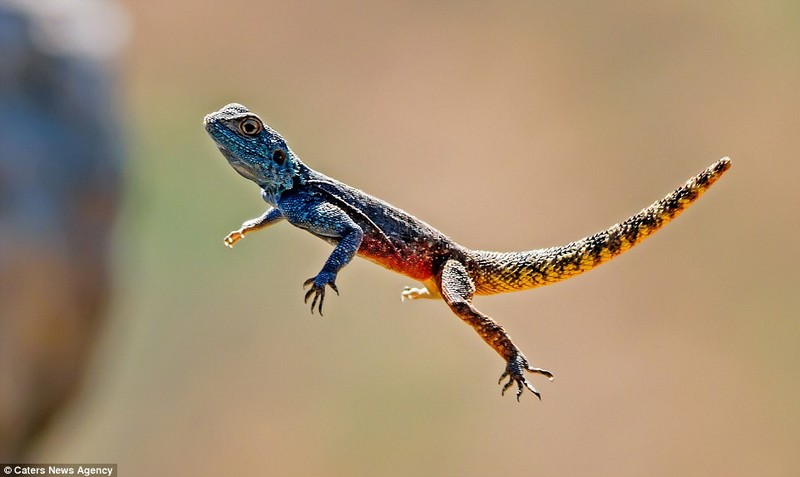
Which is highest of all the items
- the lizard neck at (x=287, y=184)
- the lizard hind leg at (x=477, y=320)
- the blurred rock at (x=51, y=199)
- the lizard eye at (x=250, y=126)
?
the blurred rock at (x=51, y=199)

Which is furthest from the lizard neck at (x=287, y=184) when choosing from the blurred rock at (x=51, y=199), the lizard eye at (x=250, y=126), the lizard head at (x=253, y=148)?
the blurred rock at (x=51, y=199)

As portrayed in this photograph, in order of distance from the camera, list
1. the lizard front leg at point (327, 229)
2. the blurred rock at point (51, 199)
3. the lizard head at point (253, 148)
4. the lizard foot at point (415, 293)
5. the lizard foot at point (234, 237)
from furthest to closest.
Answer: the blurred rock at point (51, 199) → the lizard foot at point (415, 293) → the lizard foot at point (234, 237) → the lizard head at point (253, 148) → the lizard front leg at point (327, 229)

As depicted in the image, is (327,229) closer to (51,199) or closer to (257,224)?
(257,224)

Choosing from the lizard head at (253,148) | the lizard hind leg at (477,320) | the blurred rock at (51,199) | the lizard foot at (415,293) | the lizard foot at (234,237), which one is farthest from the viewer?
the blurred rock at (51,199)

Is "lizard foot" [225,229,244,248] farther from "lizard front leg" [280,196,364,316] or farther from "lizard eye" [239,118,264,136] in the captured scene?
"lizard eye" [239,118,264,136]

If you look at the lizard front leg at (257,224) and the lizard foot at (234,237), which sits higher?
the lizard front leg at (257,224)

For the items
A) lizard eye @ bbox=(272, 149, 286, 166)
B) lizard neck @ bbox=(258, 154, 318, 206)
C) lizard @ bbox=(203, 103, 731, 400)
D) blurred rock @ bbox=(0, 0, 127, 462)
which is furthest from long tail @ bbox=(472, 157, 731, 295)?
blurred rock @ bbox=(0, 0, 127, 462)

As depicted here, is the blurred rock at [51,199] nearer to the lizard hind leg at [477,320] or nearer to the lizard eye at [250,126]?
the lizard eye at [250,126]
